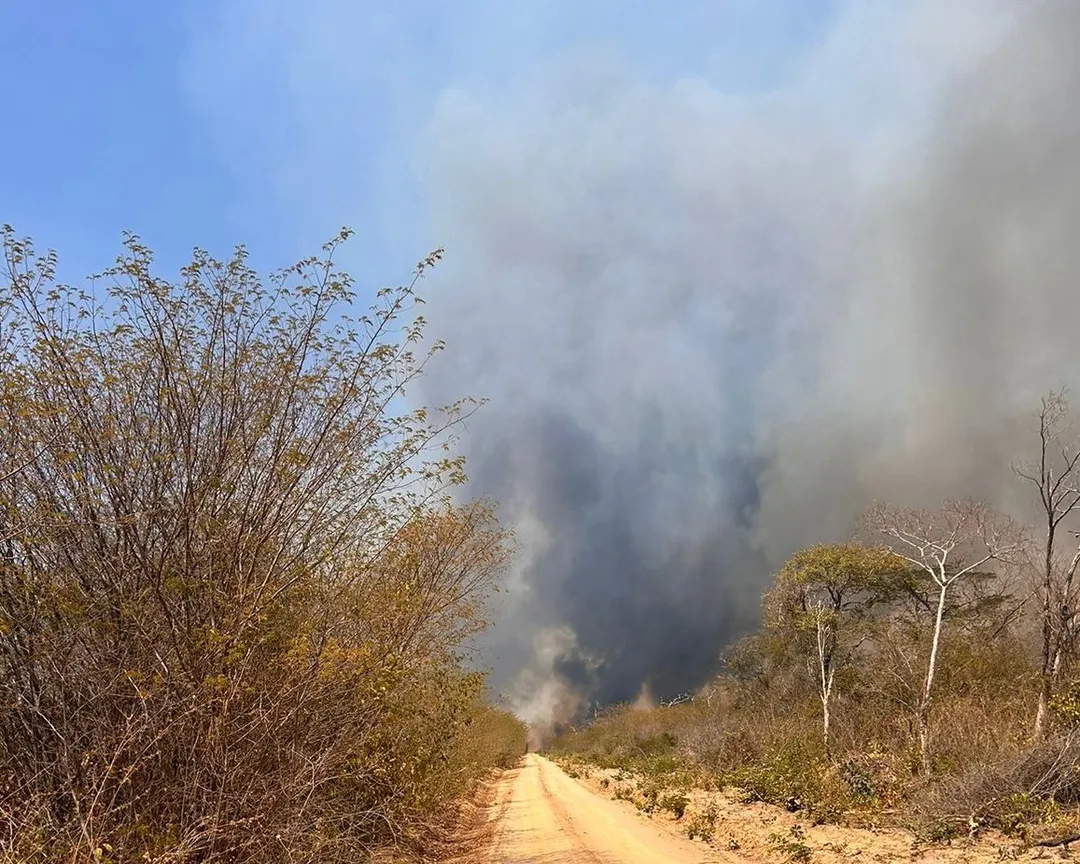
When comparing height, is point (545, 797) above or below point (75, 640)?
below

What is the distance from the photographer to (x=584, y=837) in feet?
48.0

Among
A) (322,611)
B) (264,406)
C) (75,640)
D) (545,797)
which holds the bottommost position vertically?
(545,797)

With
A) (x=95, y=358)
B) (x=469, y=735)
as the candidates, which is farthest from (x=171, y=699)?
(x=469, y=735)

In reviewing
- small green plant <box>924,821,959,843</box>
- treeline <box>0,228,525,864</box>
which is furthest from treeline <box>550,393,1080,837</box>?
treeline <box>0,228,525,864</box>

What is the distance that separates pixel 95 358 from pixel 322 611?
3.05 metres

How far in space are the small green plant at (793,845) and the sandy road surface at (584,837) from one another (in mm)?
723

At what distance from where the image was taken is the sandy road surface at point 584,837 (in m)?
12.2

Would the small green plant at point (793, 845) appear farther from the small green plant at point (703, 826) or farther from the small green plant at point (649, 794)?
the small green plant at point (649, 794)

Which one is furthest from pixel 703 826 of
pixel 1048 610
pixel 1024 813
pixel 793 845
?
pixel 1048 610

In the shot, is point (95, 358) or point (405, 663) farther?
point (405, 663)

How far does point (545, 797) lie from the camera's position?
25344mm

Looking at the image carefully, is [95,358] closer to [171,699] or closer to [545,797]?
[171,699]

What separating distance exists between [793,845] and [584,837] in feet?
14.6

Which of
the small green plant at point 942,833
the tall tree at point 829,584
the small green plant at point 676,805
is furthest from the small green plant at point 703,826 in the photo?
the tall tree at point 829,584
